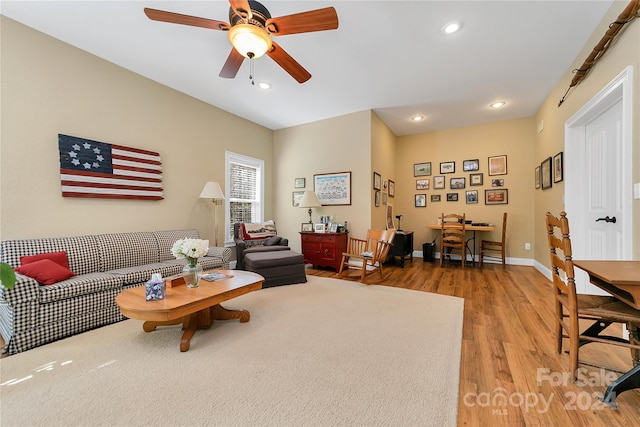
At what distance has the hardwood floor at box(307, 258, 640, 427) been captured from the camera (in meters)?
1.24

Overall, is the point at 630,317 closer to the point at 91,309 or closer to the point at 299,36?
the point at 299,36

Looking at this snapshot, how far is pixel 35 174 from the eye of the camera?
2.46 meters

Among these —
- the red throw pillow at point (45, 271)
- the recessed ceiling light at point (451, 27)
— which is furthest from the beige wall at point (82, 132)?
the recessed ceiling light at point (451, 27)

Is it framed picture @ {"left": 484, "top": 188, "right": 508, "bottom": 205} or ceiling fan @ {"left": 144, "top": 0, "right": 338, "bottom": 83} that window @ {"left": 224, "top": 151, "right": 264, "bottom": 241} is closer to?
ceiling fan @ {"left": 144, "top": 0, "right": 338, "bottom": 83}

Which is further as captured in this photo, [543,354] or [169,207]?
[169,207]

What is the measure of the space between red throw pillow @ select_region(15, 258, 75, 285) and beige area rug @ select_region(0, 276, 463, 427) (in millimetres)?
534

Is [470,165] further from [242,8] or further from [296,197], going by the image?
[242,8]

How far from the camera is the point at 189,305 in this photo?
176 cm

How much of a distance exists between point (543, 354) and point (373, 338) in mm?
1197

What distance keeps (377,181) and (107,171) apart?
4.05m

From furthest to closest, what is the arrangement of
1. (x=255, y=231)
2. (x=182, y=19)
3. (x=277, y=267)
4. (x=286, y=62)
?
(x=255, y=231) → (x=277, y=267) → (x=286, y=62) → (x=182, y=19)

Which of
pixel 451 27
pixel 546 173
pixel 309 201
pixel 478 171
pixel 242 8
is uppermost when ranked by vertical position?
pixel 451 27

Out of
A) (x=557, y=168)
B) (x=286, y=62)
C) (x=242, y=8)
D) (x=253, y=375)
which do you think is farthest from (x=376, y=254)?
(x=242, y=8)

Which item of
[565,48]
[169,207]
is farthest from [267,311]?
[565,48]
